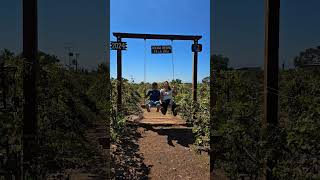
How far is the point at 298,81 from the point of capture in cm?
489

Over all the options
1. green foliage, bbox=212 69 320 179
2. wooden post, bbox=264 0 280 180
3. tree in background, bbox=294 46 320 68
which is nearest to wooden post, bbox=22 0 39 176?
green foliage, bbox=212 69 320 179

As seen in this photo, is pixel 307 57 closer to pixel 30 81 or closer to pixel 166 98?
pixel 30 81

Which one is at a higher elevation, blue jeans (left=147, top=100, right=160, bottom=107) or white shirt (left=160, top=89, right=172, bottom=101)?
white shirt (left=160, top=89, right=172, bottom=101)

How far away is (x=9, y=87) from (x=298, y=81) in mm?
3173

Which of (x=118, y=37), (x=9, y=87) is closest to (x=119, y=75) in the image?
(x=118, y=37)

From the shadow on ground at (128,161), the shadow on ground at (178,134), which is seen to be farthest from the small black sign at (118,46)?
the shadow on ground at (128,161)

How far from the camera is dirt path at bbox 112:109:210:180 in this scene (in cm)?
Answer: 523

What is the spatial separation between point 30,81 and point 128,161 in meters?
2.98

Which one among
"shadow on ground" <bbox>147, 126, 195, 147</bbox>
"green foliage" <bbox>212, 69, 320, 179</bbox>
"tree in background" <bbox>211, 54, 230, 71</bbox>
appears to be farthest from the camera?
"shadow on ground" <bbox>147, 126, 195, 147</bbox>

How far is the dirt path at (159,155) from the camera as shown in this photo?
5227 millimetres

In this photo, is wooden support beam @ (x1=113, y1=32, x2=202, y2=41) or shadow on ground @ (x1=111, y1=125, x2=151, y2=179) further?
wooden support beam @ (x1=113, y1=32, x2=202, y2=41)

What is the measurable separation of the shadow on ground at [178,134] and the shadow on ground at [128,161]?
2.27 ft

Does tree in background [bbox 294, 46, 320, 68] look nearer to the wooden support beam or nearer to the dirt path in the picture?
the dirt path

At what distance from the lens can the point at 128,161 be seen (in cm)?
576
